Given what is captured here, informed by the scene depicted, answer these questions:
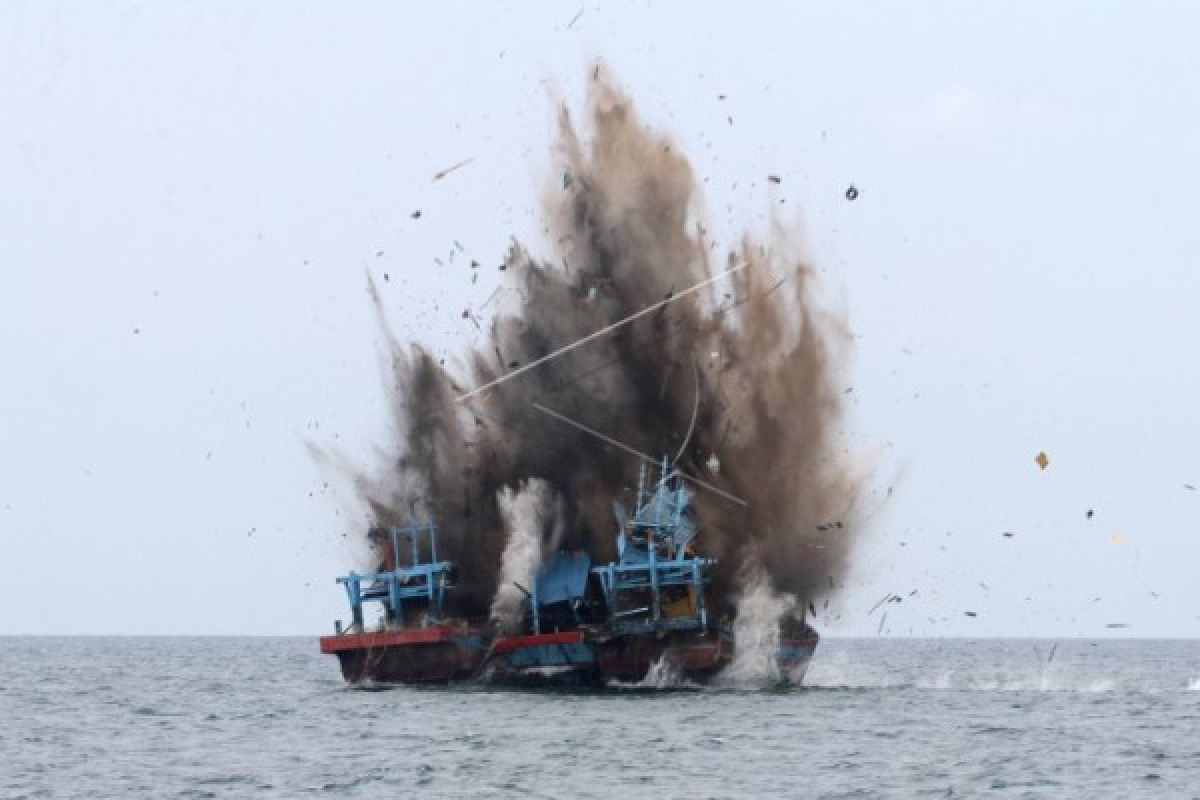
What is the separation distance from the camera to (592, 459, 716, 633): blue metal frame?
73.4 meters

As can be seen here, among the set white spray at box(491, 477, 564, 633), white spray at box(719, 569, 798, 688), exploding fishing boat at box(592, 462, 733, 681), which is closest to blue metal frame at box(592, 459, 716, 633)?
exploding fishing boat at box(592, 462, 733, 681)

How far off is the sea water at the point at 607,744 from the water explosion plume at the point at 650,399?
641cm

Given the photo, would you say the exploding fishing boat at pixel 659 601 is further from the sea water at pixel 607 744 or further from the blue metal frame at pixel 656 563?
the sea water at pixel 607 744

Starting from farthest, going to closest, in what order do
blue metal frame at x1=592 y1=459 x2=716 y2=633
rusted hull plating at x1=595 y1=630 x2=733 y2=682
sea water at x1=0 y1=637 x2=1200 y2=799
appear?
blue metal frame at x1=592 y1=459 x2=716 y2=633, rusted hull plating at x1=595 y1=630 x2=733 y2=682, sea water at x1=0 y1=637 x2=1200 y2=799

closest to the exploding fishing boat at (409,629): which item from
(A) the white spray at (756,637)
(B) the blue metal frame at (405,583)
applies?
(B) the blue metal frame at (405,583)

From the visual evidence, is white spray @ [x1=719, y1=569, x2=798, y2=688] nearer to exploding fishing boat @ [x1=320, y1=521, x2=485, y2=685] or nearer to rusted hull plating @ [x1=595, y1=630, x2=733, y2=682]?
rusted hull plating @ [x1=595, y1=630, x2=733, y2=682]

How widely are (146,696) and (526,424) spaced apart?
2116 centimetres

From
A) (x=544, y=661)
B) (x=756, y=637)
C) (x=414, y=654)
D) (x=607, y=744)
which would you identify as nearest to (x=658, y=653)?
(x=544, y=661)

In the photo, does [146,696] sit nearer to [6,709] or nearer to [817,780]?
[6,709]

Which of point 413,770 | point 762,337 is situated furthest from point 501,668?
point 413,770

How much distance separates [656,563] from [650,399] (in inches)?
361

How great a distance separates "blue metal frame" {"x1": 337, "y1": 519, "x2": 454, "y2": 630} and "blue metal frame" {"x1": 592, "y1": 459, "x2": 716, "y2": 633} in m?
6.75

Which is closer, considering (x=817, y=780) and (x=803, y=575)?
(x=817, y=780)

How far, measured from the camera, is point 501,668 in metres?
76.2
